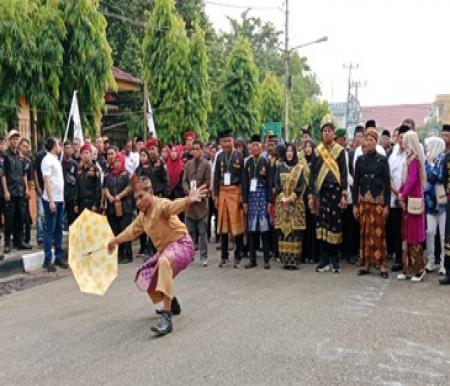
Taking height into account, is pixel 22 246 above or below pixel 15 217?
below

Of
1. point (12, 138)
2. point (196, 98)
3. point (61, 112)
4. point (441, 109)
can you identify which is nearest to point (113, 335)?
point (12, 138)

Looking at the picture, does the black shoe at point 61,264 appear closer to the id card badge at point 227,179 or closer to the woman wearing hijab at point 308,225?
the id card badge at point 227,179

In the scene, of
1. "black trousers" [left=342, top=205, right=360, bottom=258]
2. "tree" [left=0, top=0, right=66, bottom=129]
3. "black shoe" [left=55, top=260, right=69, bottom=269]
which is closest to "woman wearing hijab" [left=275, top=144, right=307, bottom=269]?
"black trousers" [left=342, top=205, right=360, bottom=258]

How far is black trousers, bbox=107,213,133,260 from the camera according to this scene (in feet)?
34.3

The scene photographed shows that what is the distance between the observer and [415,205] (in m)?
8.39

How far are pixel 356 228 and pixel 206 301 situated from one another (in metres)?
3.66

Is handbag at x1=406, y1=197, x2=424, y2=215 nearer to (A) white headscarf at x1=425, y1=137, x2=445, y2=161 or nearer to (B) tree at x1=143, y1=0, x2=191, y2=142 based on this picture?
(A) white headscarf at x1=425, y1=137, x2=445, y2=161

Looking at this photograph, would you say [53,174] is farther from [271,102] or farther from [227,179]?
[271,102]

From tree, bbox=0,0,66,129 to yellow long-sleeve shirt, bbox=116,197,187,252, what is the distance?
7534 mm

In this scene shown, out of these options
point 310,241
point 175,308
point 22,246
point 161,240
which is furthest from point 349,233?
point 22,246

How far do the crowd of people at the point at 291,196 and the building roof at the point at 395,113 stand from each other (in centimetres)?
9403

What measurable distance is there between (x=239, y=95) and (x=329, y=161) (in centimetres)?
1704

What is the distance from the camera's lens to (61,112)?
14.2 metres

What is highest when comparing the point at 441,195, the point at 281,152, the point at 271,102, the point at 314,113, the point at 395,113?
the point at 395,113
